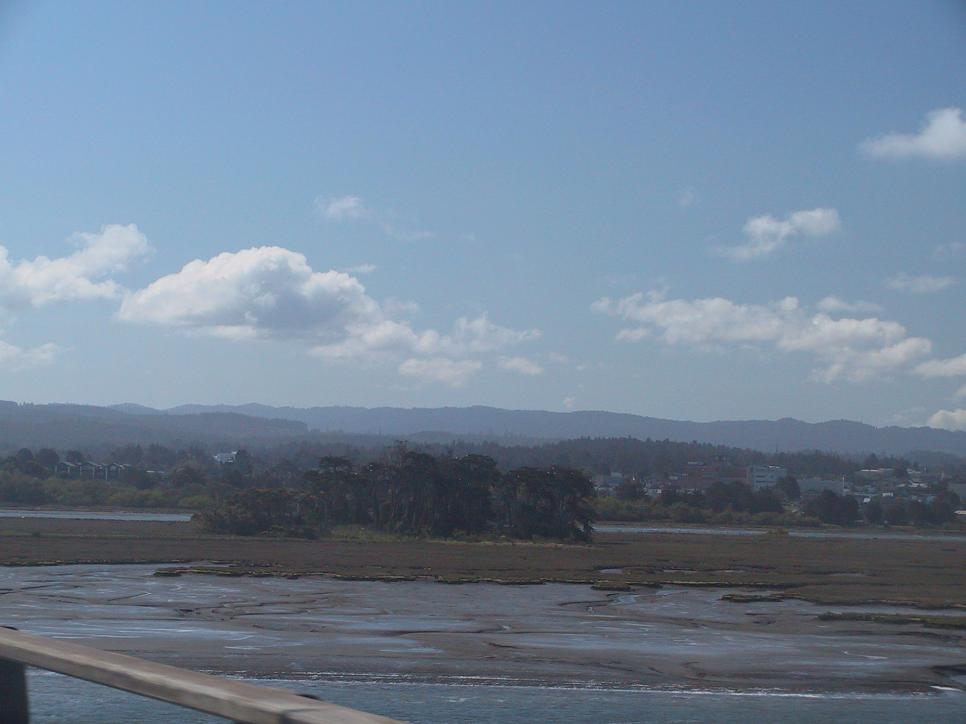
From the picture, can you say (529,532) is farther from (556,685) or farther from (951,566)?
(556,685)

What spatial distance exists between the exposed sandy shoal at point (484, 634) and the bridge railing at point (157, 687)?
50.8 ft

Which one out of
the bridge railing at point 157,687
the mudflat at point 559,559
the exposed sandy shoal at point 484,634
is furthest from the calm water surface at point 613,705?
the mudflat at point 559,559

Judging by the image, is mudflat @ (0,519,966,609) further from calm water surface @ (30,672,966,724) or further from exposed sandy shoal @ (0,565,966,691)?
calm water surface @ (30,672,966,724)

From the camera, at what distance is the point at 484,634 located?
90.4 feet

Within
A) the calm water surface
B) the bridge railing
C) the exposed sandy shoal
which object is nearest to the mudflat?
the exposed sandy shoal

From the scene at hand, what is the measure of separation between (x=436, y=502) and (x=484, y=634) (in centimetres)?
5750

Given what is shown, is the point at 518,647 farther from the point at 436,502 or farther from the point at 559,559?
the point at 436,502

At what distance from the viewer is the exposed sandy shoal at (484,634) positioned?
2209 cm

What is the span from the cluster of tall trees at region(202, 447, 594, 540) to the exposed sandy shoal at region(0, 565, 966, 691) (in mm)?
41629

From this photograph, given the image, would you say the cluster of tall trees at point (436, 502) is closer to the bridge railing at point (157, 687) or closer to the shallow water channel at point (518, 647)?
the shallow water channel at point (518, 647)

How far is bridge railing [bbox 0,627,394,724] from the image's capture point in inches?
180

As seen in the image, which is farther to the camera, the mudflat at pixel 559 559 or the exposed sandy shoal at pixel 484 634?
the mudflat at pixel 559 559

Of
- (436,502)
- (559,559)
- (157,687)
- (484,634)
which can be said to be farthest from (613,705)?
A: (436,502)

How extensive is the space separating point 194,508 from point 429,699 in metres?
115
